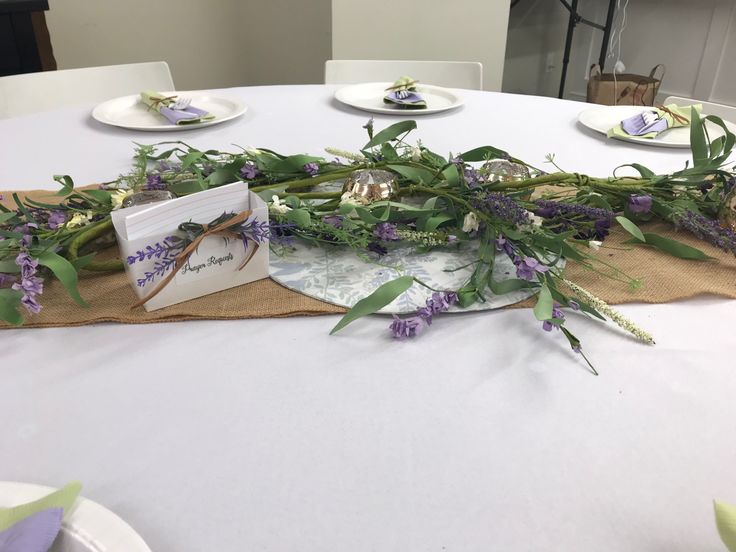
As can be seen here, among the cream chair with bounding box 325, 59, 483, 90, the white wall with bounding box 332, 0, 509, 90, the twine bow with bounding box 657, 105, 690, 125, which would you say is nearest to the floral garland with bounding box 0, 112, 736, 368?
the twine bow with bounding box 657, 105, 690, 125

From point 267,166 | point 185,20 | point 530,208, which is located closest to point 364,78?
point 267,166

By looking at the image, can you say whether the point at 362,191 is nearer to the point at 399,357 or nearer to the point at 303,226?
the point at 303,226

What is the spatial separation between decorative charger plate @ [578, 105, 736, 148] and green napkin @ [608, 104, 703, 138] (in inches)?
0.4

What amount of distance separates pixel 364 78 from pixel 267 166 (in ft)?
3.36

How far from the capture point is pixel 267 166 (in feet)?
2.82

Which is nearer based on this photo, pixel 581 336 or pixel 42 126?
pixel 581 336

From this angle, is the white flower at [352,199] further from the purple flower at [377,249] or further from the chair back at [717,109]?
the chair back at [717,109]

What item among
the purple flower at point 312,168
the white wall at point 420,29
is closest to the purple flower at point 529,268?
the purple flower at point 312,168

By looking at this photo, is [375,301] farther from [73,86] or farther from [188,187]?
[73,86]

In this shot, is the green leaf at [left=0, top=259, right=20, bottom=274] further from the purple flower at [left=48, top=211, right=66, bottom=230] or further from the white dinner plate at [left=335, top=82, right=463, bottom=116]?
the white dinner plate at [left=335, top=82, right=463, bottom=116]

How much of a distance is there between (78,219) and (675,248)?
2.38ft

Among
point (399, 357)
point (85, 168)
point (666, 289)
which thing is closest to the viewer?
point (399, 357)

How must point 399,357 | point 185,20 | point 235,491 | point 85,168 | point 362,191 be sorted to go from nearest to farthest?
point 235,491 < point 399,357 < point 362,191 < point 85,168 < point 185,20

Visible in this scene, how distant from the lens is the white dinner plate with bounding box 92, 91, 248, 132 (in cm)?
118
